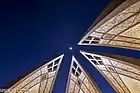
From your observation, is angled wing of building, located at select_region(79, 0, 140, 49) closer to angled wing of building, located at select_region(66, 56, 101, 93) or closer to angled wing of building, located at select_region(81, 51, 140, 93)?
angled wing of building, located at select_region(81, 51, 140, 93)

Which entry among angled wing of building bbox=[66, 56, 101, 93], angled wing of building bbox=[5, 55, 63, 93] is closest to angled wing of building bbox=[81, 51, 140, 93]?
angled wing of building bbox=[66, 56, 101, 93]

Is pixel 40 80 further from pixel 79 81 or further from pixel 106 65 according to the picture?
pixel 106 65

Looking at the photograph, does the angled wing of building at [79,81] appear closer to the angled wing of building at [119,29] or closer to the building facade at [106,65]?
the building facade at [106,65]

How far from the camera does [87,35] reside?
10398 mm

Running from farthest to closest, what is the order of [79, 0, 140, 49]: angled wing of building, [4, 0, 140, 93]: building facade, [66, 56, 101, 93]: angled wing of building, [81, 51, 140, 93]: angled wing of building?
1. [66, 56, 101, 93]: angled wing of building
2. [81, 51, 140, 93]: angled wing of building
3. [4, 0, 140, 93]: building facade
4. [79, 0, 140, 49]: angled wing of building

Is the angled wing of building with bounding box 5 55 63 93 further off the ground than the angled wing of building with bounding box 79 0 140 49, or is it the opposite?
the angled wing of building with bounding box 5 55 63 93

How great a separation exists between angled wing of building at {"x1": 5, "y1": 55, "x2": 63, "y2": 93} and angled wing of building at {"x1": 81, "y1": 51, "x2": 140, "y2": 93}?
203 cm

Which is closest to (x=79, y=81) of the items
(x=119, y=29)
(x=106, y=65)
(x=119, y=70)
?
(x=106, y=65)

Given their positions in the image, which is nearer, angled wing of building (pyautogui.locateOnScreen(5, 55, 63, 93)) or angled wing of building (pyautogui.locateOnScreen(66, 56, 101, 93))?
angled wing of building (pyautogui.locateOnScreen(5, 55, 63, 93))

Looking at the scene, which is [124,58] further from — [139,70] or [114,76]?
[114,76]

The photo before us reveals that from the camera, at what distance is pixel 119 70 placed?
12.7m

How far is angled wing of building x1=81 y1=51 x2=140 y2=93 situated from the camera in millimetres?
11660

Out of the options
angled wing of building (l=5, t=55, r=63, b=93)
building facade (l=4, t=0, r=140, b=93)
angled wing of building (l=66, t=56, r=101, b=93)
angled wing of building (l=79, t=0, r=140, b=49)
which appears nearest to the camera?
angled wing of building (l=79, t=0, r=140, b=49)

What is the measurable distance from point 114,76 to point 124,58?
1906mm
